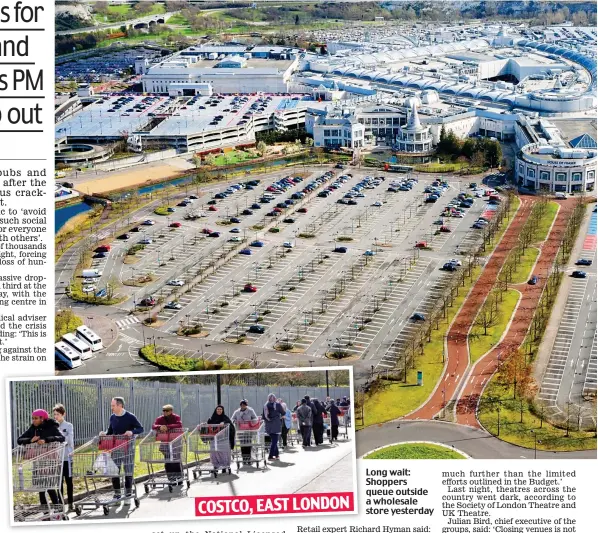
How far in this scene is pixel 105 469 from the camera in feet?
21.4

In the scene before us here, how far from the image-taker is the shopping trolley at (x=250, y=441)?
22.5 ft

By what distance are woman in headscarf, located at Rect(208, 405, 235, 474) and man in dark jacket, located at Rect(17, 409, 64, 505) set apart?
101cm

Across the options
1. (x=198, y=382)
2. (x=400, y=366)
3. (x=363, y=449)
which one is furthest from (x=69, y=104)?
(x=198, y=382)

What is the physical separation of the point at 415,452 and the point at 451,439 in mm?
877

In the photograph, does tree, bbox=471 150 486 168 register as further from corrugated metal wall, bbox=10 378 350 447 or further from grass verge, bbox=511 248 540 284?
corrugated metal wall, bbox=10 378 350 447

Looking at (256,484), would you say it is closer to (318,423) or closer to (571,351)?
(318,423)

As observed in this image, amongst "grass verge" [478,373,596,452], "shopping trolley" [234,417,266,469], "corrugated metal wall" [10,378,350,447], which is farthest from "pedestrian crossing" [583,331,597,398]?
"shopping trolley" [234,417,266,469]

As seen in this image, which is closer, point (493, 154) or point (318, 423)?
point (318, 423)

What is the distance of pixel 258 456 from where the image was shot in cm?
689

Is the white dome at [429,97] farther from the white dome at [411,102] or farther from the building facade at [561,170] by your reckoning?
the building facade at [561,170]

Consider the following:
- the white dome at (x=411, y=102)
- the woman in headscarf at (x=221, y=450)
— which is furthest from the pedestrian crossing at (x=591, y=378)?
the white dome at (x=411, y=102)

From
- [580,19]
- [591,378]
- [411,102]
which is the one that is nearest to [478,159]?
[411,102]

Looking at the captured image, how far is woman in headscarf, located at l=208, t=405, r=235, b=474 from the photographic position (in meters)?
6.71

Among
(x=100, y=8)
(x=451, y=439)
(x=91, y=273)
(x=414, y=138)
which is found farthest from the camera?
(x=100, y=8)
